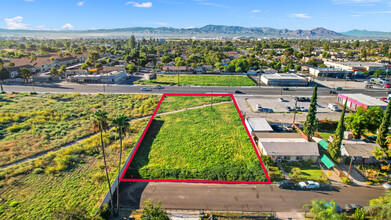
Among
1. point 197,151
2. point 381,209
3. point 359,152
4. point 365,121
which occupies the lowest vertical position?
point 197,151

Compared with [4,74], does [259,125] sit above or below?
below

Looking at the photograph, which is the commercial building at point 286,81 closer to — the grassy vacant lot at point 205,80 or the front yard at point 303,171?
the grassy vacant lot at point 205,80

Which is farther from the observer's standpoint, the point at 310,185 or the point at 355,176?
the point at 355,176

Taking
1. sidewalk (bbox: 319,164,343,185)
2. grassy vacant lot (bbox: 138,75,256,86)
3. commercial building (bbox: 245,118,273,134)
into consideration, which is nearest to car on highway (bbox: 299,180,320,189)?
sidewalk (bbox: 319,164,343,185)

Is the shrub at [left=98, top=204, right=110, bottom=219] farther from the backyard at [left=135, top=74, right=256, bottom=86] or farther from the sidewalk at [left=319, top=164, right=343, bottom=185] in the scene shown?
the backyard at [left=135, top=74, right=256, bottom=86]

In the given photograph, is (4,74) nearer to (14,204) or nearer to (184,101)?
(184,101)

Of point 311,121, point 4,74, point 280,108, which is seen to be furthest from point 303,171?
point 4,74
